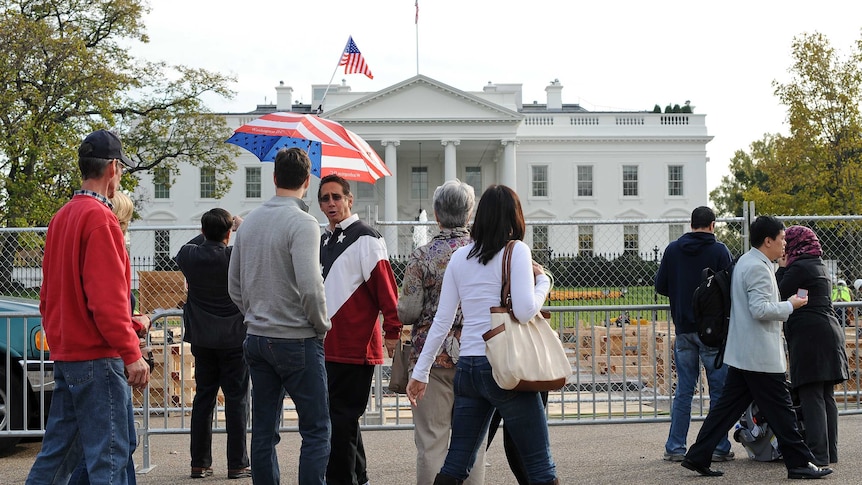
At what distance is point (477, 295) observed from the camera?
4.18 meters

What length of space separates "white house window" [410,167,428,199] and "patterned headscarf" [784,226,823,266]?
53234mm

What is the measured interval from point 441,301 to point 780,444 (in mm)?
3028

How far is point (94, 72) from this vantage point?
29781 millimetres

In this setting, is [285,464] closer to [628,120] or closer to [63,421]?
[63,421]

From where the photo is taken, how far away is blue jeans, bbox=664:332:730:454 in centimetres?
660

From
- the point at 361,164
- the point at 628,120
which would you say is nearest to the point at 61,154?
the point at 361,164

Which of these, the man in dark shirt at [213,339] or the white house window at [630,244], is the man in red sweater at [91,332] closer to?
the man in dark shirt at [213,339]

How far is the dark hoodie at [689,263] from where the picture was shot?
262 inches


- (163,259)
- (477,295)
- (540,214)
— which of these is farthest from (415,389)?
(540,214)

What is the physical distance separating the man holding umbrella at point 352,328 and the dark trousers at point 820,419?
3.06 m

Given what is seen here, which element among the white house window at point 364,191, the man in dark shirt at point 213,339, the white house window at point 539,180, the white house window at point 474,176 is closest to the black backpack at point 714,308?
the man in dark shirt at point 213,339

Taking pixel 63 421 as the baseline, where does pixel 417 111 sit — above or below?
above

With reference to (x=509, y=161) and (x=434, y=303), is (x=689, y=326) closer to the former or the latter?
(x=434, y=303)

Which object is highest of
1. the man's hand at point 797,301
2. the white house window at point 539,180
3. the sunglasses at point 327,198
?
the white house window at point 539,180
